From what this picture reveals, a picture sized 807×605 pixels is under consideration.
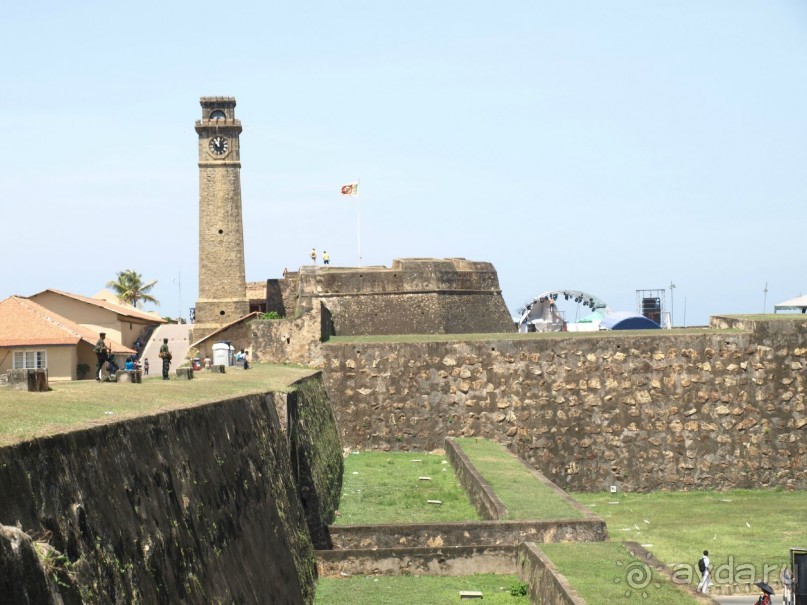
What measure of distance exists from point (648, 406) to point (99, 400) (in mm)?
16925

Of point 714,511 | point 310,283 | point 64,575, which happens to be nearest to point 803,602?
point 64,575

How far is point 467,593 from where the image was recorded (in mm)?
16750

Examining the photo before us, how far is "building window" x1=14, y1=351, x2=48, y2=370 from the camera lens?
93.8ft

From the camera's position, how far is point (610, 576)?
48.0 ft

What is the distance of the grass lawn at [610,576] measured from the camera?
13.3m

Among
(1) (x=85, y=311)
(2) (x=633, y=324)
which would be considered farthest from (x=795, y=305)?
(1) (x=85, y=311)

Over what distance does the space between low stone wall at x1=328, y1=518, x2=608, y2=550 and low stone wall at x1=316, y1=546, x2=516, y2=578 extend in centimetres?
27

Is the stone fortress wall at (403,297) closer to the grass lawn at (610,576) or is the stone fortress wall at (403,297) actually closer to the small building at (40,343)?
the small building at (40,343)

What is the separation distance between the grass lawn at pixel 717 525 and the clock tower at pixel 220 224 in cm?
3072

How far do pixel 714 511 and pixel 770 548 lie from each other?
4.43 m

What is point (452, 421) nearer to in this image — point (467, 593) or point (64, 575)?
A: point (467, 593)

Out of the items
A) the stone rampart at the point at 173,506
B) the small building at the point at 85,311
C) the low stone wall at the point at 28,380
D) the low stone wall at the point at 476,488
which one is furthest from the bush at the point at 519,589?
the small building at the point at 85,311

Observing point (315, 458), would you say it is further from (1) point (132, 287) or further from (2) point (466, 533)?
(1) point (132, 287)

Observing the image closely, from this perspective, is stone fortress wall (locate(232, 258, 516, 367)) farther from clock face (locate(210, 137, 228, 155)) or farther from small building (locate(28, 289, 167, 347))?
clock face (locate(210, 137, 228, 155))
